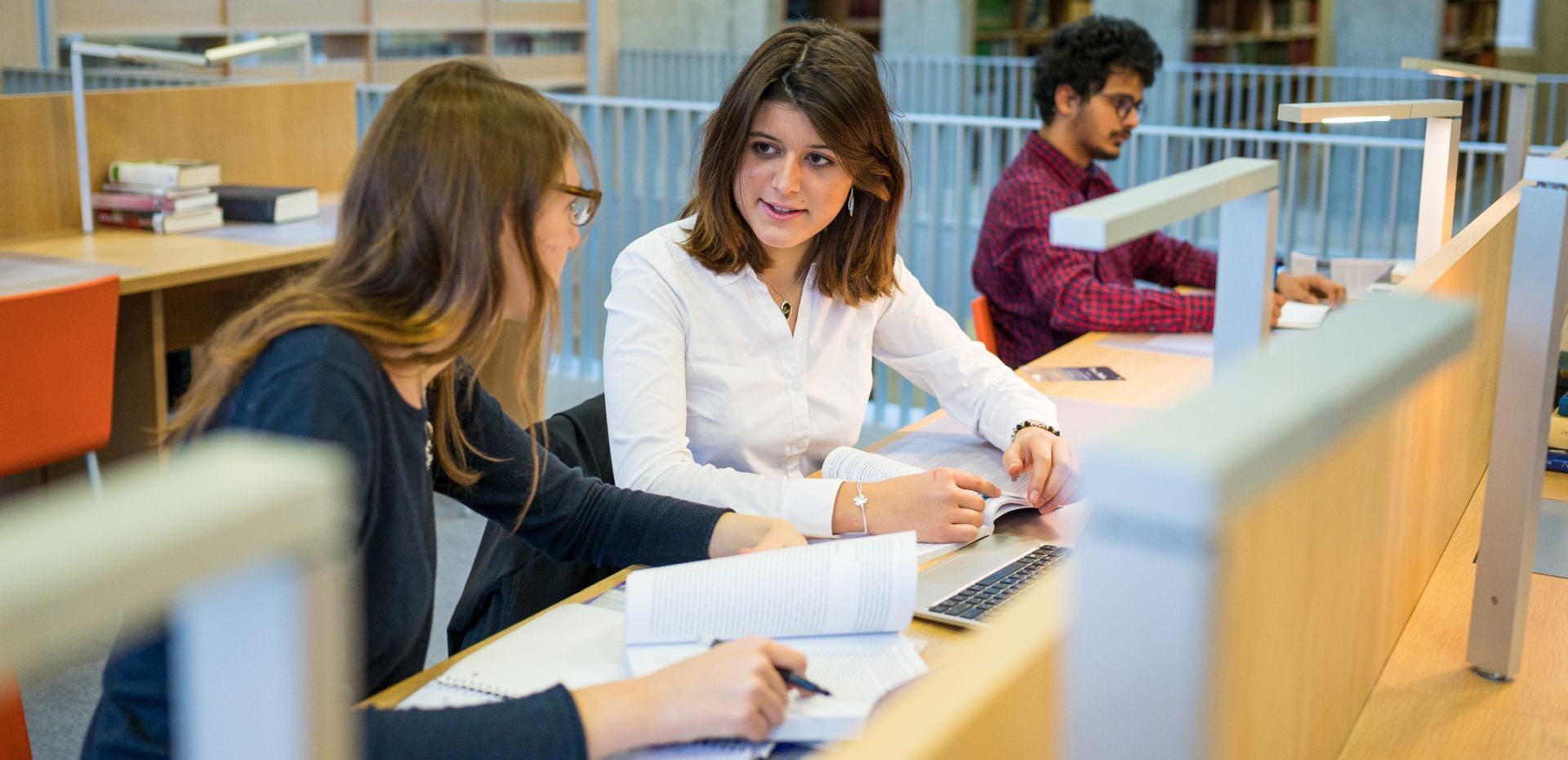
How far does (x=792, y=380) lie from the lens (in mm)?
1811

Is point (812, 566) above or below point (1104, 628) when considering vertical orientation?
below

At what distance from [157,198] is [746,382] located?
232 centimetres

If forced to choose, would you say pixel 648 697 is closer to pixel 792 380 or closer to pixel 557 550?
pixel 557 550

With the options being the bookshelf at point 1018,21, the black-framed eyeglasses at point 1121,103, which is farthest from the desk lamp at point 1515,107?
the bookshelf at point 1018,21

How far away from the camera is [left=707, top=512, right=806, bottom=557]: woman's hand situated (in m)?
1.38

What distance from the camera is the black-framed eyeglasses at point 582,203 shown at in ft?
3.98

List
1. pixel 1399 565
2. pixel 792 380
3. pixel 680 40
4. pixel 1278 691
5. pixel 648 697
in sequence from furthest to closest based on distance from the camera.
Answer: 1. pixel 680 40
2. pixel 792 380
3. pixel 1399 565
4. pixel 648 697
5. pixel 1278 691

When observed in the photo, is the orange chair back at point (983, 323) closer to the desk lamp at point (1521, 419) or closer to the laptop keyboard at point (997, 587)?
the laptop keyboard at point (997, 587)

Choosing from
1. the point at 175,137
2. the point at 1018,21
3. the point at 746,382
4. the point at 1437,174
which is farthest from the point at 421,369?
the point at 1018,21

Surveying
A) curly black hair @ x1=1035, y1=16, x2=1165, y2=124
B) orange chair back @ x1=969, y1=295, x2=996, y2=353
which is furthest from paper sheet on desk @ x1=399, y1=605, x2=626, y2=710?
curly black hair @ x1=1035, y1=16, x2=1165, y2=124

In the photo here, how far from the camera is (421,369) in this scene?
1171 mm

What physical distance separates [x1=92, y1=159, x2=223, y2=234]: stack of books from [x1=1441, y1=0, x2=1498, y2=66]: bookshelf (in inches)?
292

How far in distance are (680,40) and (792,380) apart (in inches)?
303

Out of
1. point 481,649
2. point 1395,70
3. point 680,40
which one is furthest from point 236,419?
point 680,40
